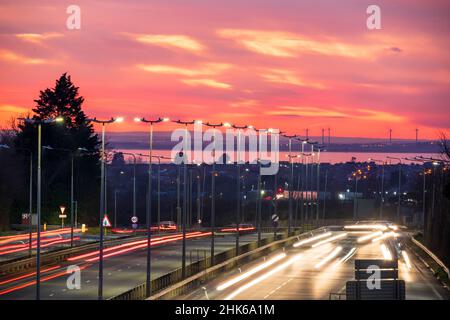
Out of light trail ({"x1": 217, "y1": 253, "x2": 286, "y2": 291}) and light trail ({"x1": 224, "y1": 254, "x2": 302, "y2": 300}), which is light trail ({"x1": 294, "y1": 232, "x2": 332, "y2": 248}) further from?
light trail ({"x1": 224, "y1": 254, "x2": 302, "y2": 300})

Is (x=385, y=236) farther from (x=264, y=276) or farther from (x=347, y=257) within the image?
(x=264, y=276)

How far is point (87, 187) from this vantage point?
513ft

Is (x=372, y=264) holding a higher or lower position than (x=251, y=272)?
higher

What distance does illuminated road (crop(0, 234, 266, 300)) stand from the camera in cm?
5925

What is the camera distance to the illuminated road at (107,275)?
59250 millimetres

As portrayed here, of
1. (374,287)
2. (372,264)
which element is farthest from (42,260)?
(374,287)

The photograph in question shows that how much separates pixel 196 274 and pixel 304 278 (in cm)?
977

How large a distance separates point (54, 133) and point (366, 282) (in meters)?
115

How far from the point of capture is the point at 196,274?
202ft

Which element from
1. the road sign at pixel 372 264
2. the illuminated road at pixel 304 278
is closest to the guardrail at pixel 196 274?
the illuminated road at pixel 304 278

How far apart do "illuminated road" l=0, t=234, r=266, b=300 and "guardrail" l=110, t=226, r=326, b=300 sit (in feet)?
10.2

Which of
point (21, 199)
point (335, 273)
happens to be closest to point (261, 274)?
point (335, 273)

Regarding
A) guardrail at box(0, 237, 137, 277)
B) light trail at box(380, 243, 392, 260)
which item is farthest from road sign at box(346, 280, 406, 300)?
light trail at box(380, 243, 392, 260)
